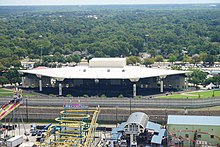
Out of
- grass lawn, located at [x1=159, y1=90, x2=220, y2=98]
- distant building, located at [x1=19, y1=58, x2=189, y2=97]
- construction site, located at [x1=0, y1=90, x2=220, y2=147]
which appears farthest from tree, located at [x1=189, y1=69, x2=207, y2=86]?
construction site, located at [x1=0, y1=90, x2=220, y2=147]

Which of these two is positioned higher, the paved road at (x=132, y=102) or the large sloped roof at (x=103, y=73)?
the large sloped roof at (x=103, y=73)

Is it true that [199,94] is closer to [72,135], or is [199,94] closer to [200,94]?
[200,94]

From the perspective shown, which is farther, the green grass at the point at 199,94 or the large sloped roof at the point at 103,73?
the large sloped roof at the point at 103,73

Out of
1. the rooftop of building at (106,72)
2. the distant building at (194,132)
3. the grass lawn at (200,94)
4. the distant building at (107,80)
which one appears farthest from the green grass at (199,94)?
the distant building at (194,132)

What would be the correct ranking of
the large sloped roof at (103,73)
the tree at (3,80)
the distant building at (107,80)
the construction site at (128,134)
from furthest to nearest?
the tree at (3,80) < the distant building at (107,80) < the large sloped roof at (103,73) < the construction site at (128,134)

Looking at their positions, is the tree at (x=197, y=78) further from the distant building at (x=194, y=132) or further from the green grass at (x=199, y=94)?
the distant building at (x=194, y=132)

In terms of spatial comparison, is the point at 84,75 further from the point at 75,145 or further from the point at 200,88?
the point at 75,145

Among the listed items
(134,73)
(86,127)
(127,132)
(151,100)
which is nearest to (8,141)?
(86,127)

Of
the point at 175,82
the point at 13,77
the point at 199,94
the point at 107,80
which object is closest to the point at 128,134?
the point at 107,80
